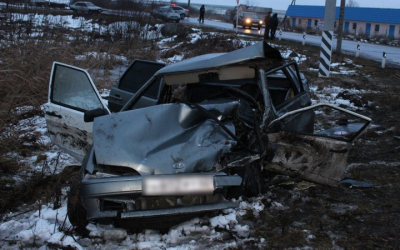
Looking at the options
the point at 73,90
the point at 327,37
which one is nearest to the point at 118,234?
the point at 73,90

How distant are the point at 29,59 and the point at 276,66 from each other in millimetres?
6607

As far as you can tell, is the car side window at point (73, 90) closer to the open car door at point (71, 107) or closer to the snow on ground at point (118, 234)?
the open car door at point (71, 107)

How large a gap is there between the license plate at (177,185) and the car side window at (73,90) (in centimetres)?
204

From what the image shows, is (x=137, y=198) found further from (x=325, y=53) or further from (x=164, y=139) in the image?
(x=325, y=53)

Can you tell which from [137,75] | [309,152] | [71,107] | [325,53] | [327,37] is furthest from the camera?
[325,53]

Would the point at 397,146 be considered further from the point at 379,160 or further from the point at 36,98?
the point at 36,98

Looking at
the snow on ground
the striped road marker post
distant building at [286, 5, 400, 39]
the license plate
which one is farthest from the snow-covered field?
distant building at [286, 5, 400, 39]

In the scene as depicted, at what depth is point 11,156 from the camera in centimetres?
576

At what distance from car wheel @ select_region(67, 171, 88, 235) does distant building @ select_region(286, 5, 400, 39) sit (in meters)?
41.3

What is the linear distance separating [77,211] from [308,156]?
2350 millimetres

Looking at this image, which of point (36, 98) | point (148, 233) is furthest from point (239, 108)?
point (36, 98)

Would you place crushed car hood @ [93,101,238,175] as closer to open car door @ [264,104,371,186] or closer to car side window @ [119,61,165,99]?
open car door @ [264,104,371,186]

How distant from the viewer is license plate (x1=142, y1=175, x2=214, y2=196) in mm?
3111

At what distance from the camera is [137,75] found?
6535mm
